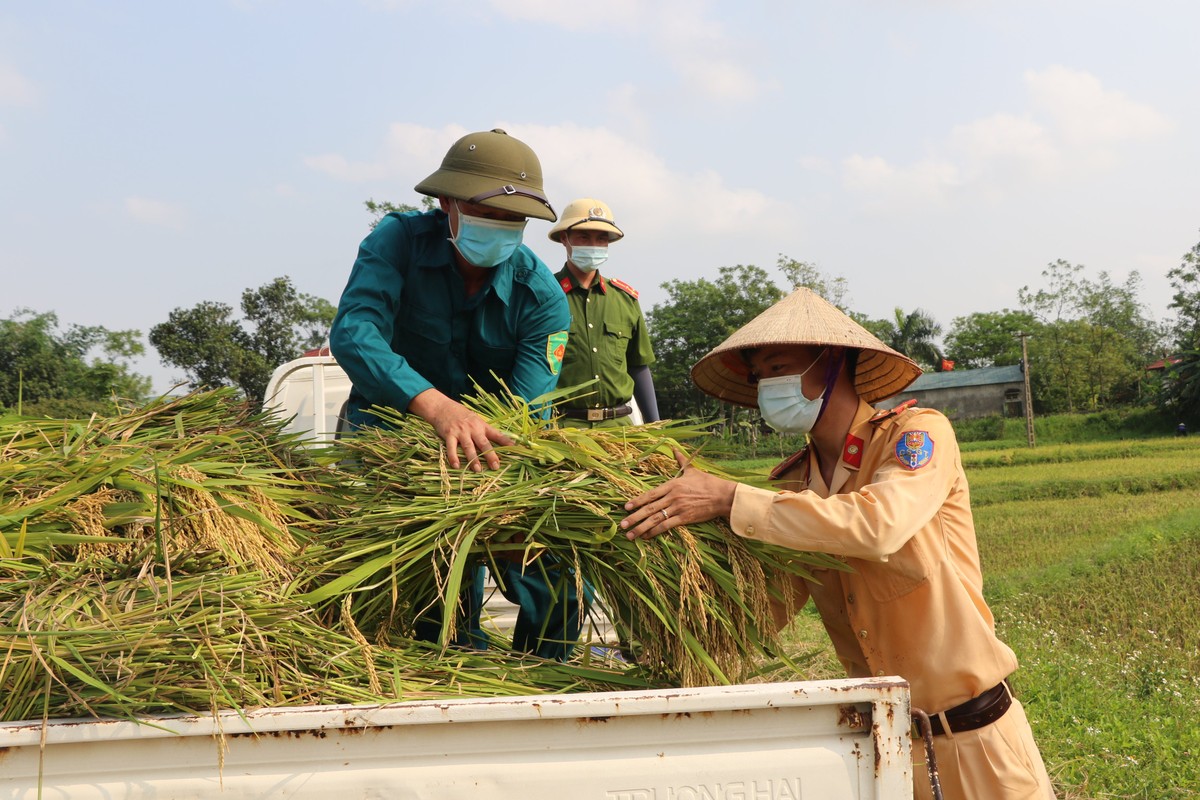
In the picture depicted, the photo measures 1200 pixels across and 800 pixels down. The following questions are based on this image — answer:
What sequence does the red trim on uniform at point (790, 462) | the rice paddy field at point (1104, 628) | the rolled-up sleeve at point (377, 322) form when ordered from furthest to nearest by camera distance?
the rice paddy field at point (1104, 628) → the rolled-up sleeve at point (377, 322) → the red trim on uniform at point (790, 462)

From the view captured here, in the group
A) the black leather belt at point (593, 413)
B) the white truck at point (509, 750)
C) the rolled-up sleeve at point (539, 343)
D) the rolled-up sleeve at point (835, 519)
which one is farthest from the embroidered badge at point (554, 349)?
the white truck at point (509, 750)

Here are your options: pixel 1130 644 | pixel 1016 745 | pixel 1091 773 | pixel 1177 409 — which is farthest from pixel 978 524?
pixel 1177 409

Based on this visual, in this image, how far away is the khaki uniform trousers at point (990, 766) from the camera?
7.55ft

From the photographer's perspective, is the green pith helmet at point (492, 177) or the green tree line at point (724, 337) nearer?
the green pith helmet at point (492, 177)

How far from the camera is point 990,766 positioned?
91.5 inches

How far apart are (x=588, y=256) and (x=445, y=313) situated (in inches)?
94.7

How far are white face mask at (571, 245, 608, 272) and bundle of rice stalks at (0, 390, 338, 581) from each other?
337 centimetres

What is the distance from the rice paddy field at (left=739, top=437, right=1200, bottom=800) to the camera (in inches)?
156

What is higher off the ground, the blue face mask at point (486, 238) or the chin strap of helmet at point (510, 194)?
the chin strap of helmet at point (510, 194)

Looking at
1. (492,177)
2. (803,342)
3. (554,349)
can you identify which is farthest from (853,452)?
(492,177)

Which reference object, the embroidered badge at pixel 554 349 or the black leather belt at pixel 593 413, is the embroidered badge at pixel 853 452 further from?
the black leather belt at pixel 593 413

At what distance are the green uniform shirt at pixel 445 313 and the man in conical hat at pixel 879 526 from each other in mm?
921

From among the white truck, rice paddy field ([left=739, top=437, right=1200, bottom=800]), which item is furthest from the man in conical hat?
the white truck

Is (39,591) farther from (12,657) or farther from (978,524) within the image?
(978,524)
